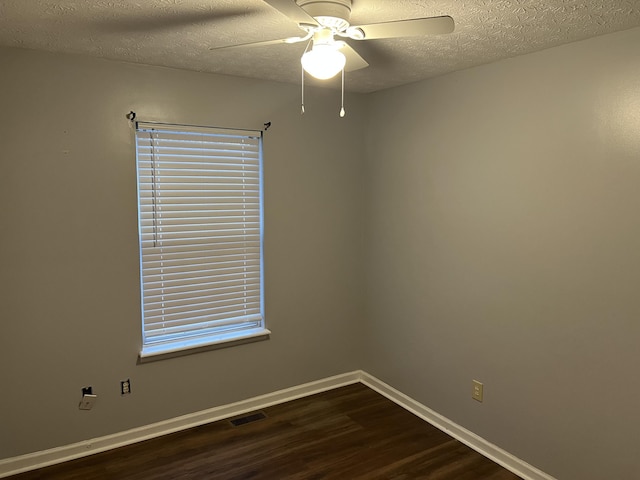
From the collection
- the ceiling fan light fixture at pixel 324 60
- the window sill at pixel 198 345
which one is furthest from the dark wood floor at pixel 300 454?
the ceiling fan light fixture at pixel 324 60

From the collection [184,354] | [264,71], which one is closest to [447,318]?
[184,354]

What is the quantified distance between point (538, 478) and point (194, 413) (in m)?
2.19

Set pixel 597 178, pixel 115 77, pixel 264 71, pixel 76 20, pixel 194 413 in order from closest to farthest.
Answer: pixel 76 20, pixel 597 178, pixel 115 77, pixel 264 71, pixel 194 413

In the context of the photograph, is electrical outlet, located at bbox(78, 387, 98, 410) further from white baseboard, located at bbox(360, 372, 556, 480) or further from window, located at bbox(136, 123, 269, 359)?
white baseboard, located at bbox(360, 372, 556, 480)

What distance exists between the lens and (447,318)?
3107 millimetres

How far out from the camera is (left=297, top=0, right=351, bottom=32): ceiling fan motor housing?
169 cm

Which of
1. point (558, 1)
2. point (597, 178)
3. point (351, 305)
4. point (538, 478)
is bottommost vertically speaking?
point (538, 478)

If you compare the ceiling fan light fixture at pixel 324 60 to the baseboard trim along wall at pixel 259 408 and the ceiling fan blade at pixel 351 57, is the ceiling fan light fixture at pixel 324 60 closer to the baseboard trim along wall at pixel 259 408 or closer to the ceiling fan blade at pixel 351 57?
the ceiling fan blade at pixel 351 57

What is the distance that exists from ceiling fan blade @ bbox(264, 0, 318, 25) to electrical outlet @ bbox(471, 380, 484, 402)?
7.72 feet

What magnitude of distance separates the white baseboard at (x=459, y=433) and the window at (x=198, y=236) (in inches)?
42.8

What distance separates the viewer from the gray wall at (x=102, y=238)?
102 inches

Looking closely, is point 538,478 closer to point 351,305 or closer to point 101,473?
point 351,305

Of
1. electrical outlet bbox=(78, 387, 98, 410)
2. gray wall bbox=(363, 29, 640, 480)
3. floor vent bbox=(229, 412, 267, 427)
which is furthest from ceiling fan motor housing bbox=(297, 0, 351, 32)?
floor vent bbox=(229, 412, 267, 427)

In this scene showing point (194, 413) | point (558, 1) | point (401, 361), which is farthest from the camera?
point (401, 361)
